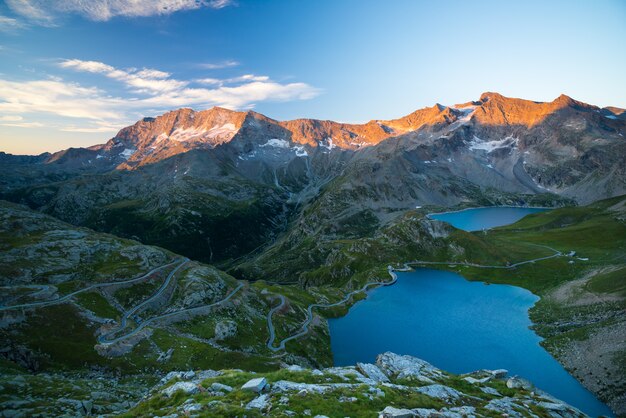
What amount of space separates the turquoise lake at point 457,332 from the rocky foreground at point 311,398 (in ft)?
138

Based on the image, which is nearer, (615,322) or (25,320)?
(25,320)

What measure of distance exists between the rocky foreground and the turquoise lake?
42.0 metres

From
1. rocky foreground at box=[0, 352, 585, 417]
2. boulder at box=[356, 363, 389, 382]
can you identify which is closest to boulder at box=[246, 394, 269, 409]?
rocky foreground at box=[0, 352, 585, 417]

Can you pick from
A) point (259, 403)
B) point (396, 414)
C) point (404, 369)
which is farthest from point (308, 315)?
point (396, 414)

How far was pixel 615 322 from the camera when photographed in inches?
3305

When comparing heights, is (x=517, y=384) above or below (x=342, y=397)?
below

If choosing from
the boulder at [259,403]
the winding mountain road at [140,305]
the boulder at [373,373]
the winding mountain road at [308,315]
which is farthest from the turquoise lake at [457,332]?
the boulder at [259,403]

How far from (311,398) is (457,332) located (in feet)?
297

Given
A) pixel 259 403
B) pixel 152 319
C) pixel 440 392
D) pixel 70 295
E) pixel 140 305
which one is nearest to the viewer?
pixel 259 403

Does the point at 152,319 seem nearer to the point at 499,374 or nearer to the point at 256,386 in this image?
the point at 256,386

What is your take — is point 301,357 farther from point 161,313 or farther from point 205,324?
point 161,313

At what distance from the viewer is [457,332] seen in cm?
10419

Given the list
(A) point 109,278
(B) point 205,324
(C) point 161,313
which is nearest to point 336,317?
(B) point 205,324

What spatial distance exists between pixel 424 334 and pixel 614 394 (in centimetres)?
4556
